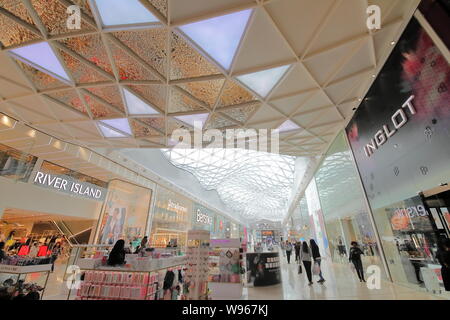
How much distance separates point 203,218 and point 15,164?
1166 inches

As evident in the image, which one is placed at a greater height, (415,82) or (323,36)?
(323,36)

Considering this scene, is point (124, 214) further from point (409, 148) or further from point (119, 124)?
point (409, 148)

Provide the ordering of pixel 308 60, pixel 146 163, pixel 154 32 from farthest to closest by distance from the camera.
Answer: pixel 146 163, pixel 308 60, pixel 154 32

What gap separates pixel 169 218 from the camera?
26266mm

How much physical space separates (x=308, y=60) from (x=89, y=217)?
2058 cm

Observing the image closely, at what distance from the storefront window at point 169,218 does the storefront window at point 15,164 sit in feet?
40.3

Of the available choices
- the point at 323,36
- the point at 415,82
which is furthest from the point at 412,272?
the point at 323,36

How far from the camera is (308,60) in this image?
725 cm

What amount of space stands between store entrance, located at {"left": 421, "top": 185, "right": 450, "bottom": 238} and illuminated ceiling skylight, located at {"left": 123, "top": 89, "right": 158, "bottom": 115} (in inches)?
456

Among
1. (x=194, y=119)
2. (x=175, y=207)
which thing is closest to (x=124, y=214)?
(x=175, y=207)

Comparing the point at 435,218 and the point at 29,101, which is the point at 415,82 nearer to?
the point at 435,218

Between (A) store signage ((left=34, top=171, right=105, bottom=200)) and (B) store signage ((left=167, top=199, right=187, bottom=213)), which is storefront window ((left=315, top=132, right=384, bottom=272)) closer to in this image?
(B) store signage ((left=167, top=199, right=187, bottom=213))

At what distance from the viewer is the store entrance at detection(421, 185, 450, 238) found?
559cm

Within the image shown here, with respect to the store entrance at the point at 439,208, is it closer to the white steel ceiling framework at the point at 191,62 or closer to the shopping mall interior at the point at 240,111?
the shopping mall interior at the point at 240,111
